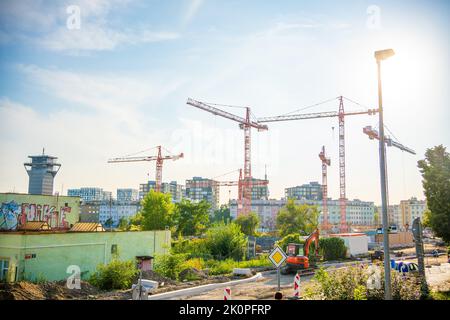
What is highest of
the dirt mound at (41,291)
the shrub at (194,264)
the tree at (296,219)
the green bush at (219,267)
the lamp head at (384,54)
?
the lamp head at (384,54)

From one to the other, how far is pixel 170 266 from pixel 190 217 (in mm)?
43620

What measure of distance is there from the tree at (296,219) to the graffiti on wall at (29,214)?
30.1 m

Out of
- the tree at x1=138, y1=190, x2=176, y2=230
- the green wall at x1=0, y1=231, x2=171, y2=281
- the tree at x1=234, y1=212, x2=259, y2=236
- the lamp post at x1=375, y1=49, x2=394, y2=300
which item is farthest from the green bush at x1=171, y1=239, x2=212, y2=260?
the tree at x1=234, y1=212, x2=259, y2=236

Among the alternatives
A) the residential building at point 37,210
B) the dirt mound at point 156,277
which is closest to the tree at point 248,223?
the residential building at point 37,210

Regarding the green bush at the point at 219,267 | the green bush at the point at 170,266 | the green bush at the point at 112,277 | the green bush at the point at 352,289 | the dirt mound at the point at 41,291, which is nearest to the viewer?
the green bush at the point at 352,289

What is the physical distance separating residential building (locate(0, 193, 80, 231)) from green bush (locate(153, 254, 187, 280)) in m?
14.8

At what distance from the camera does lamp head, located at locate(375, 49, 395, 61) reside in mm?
11414

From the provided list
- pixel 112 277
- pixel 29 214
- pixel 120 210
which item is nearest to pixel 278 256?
pixel 112 277

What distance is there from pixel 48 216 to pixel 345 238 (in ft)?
96.4

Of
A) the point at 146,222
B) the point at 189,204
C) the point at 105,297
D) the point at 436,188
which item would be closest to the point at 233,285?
the point at 105,297

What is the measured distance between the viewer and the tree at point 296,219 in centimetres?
5356

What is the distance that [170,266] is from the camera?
22.9m

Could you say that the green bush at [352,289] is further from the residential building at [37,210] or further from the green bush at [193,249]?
the residential building at [37,210]
